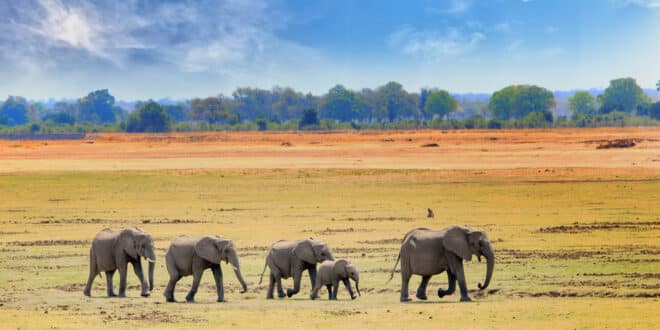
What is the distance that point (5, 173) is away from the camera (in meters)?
59.2

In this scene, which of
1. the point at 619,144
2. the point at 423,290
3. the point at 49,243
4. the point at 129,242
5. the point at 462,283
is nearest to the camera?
the point at 462,283

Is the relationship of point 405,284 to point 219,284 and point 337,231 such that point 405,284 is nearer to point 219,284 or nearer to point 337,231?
point 219,284

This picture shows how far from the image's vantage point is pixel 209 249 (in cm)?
2206

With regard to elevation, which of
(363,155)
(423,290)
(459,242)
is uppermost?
(459,242)

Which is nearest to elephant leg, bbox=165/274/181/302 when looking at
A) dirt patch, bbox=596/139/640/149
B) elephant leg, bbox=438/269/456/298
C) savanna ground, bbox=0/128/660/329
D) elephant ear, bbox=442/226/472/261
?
savanna ground, bbox=0/128/660/329

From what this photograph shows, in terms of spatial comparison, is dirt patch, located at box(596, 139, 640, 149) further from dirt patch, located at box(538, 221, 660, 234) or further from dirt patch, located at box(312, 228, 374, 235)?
dirt patch, located at box(312, 228, 374, 235)

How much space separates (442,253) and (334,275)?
1.97 meters

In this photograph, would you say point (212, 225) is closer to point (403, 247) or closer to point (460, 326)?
point (403, 247)

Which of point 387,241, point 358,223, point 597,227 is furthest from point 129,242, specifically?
point 597,227

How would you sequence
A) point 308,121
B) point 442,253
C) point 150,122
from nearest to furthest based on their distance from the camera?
point 442,253, point 308,121, point 150,122

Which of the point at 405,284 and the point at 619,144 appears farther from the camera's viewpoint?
the point at 619,144

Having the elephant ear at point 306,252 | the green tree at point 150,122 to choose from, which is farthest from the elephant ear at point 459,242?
the green tree at point 150,122

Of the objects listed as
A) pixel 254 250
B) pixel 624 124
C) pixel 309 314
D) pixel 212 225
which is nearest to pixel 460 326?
pixel 309 314

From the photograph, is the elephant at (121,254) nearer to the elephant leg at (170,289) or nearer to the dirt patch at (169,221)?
the elephant leg at (170,289)
